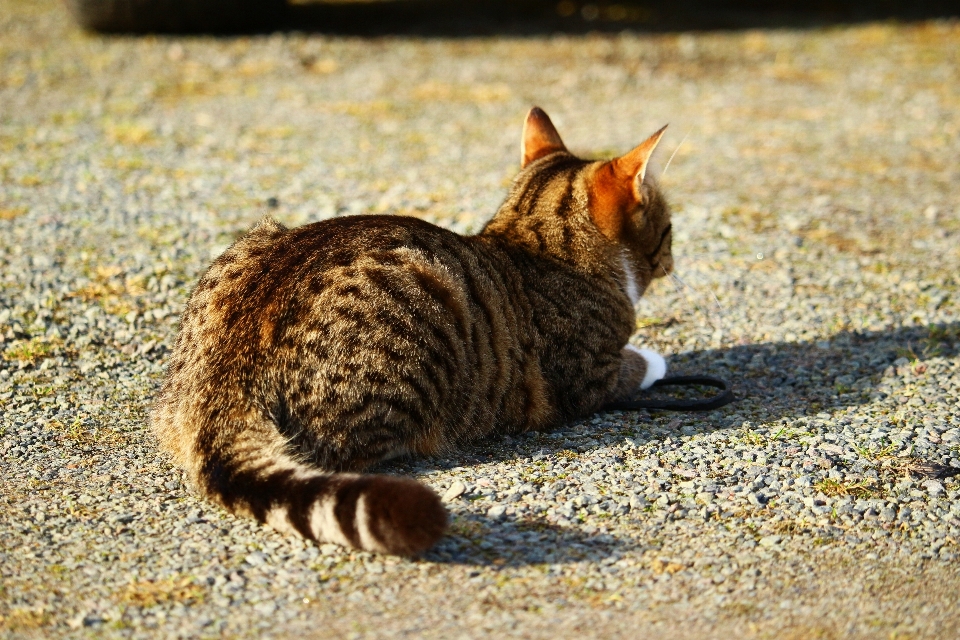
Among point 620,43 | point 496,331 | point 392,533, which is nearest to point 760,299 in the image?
point 496,331

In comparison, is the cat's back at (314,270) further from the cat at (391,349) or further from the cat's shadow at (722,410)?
the cat's shadow at (722,410)

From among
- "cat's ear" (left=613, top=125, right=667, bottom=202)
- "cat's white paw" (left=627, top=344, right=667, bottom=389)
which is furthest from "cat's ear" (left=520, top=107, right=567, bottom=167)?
"cat's white paw" (left=627, top=344, right=667, bottom=389)

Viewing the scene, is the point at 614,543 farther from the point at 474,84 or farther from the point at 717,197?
the point at 474,84

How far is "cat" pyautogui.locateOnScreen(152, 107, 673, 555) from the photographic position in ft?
12.0

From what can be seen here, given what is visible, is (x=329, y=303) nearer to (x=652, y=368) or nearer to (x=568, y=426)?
(x=568, y=426)

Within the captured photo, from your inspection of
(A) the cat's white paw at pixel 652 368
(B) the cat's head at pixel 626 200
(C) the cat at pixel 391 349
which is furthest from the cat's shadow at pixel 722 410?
(B) the cat's head at pixel 626 200

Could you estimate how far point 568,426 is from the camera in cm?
475

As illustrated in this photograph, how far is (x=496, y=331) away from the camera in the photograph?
4.48m

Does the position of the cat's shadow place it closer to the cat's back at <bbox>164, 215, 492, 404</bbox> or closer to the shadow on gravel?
the shadow on gravel

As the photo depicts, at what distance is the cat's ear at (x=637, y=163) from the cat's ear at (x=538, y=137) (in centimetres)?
68

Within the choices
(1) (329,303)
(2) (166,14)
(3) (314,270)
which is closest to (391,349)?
(1) (329,303)

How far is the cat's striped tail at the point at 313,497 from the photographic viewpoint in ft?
10.9

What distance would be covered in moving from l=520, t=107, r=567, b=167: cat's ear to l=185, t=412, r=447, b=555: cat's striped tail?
225 cm

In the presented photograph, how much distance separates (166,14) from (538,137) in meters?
8.51
